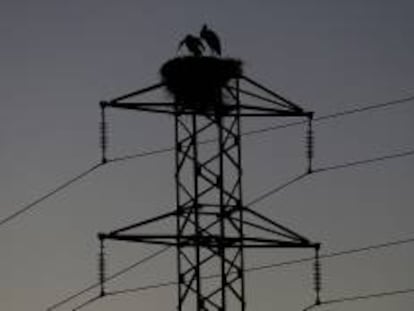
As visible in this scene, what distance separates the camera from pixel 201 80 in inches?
1137

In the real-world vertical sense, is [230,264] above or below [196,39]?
below

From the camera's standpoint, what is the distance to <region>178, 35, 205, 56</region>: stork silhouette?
96.7 feet

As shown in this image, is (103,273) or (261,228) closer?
(261,228)

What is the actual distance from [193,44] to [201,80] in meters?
1.09

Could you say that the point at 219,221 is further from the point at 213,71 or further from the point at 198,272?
the point at 213,71

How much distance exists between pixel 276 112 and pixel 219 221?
2.47m

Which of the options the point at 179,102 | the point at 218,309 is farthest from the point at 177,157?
the point at 218,309

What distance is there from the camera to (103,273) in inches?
1155

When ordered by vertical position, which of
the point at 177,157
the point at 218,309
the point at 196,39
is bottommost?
the point at 218,309

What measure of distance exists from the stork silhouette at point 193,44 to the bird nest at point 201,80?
443 mm

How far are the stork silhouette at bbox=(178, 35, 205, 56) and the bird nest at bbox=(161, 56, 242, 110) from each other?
443 mm

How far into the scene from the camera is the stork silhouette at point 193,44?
29.5 m

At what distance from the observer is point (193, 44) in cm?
2961

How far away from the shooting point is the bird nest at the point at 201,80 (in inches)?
1137
